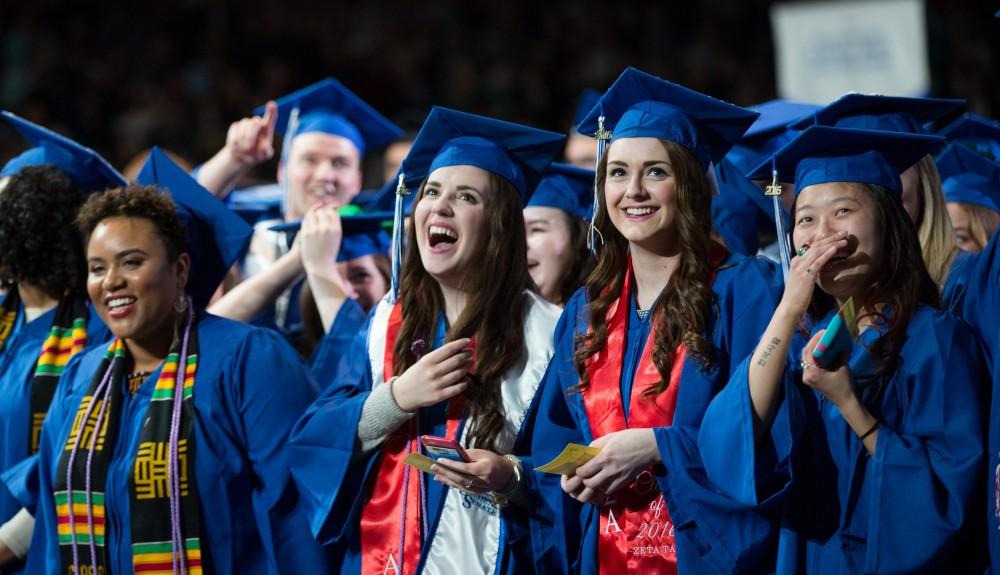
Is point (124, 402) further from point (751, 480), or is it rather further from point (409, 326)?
point (751, 480)

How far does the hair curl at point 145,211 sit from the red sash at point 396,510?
0.78 metres

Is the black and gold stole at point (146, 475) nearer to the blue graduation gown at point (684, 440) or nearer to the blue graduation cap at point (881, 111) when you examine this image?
the blue graduation gown at point (684, 440)

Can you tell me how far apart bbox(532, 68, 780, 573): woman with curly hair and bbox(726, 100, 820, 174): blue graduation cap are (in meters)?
0.85

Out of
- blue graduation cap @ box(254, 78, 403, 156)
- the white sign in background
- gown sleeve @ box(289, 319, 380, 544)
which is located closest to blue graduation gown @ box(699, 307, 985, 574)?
gown sleeve @ box(289, 319, 380, 544)

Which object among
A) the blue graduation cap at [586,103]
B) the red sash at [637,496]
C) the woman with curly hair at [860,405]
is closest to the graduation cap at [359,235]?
the blue graduation cap at [586,103]

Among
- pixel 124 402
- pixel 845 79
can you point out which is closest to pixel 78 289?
pixel 124 402

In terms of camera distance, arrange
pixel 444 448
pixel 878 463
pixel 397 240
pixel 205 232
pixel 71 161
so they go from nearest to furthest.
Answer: pixel 878 463 → pixel 444 448 → pixel 397 240 → pixel 205 232 → pixel 71 161

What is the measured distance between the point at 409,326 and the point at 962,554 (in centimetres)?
148

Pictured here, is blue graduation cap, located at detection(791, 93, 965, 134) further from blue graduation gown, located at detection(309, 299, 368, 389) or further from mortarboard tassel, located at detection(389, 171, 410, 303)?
blue graduation gown, located at detection(309, 299, 368, 389)

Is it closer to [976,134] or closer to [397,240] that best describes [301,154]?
[397,240]

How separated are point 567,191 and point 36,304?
1801 mm

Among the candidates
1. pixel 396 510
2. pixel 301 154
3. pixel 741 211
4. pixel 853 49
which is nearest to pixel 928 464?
pixel 396 510

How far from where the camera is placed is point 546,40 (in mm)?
9078

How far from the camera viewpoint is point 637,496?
2816 millimetres
